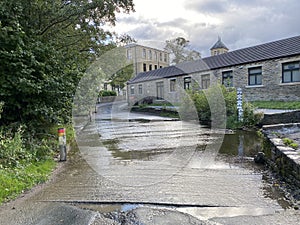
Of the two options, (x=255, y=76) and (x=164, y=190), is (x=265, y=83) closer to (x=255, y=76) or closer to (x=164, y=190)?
(x=255, y=76)

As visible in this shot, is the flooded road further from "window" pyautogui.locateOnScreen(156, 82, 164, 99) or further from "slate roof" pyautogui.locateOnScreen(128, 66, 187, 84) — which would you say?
"window" pyautogui.locateOnScreen(156, 82, 164, 99)

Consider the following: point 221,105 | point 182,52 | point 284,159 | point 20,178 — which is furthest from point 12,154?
point 182,52

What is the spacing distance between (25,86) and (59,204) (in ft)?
Result: 10.7

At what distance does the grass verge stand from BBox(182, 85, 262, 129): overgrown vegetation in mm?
8106

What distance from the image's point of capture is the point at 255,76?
60.0 ft

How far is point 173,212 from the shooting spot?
3051 mm

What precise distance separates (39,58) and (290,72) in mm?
15334

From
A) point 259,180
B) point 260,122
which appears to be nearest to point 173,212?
point 259,180

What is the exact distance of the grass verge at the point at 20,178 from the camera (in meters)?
3.62

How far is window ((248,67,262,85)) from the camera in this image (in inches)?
709

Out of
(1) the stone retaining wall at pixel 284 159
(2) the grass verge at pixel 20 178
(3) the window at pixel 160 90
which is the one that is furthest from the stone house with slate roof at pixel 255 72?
(2) the grass verge at pixel 20 178

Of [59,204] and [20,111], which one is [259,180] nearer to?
[59,204]

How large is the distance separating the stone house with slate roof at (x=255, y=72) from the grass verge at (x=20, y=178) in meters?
10.7

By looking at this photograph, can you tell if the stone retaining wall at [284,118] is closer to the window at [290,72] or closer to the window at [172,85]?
the window at [290,72]
